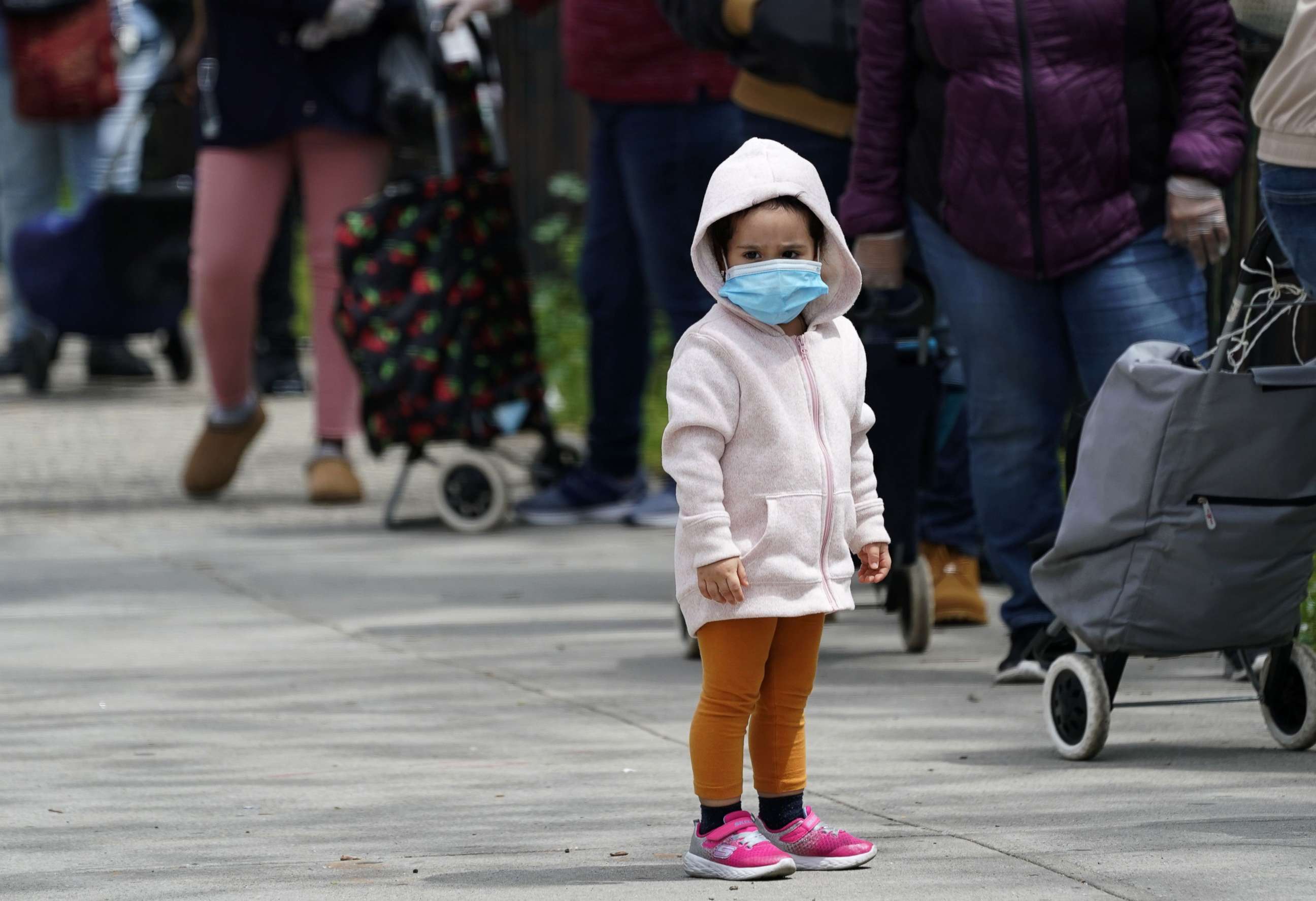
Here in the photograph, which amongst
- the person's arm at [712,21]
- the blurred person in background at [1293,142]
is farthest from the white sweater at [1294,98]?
the person's arm at [712,21]

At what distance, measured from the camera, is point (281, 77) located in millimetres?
7945

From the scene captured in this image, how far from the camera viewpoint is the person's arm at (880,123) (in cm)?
534

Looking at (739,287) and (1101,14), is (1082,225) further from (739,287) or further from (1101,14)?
(739,287)

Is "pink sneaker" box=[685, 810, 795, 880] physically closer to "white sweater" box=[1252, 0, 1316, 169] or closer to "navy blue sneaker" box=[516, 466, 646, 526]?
"white sweater" box=[1252, 0, 1316, 169]

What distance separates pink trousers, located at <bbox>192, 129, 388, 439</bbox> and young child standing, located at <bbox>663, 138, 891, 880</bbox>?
168 inches

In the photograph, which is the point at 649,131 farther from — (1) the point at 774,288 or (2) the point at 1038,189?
(1) the point at 774,288

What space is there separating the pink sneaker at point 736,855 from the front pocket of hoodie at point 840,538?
433 millimetres

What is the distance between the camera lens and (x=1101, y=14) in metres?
5.04

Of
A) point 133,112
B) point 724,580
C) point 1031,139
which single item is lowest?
point 133,112

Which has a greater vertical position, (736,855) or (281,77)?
(281,77)

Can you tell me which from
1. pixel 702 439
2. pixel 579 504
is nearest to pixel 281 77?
pixel 579 504

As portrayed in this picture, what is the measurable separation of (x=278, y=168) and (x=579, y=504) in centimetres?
155

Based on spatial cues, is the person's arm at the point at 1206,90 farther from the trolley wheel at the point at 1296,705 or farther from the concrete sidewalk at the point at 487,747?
the concrete sidewalk at the point at 487,747

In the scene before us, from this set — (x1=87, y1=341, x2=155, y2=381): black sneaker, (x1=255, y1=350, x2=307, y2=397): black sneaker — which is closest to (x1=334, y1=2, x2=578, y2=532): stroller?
(x1=255, y1=350, x2=307, y2=397): black sneaker
